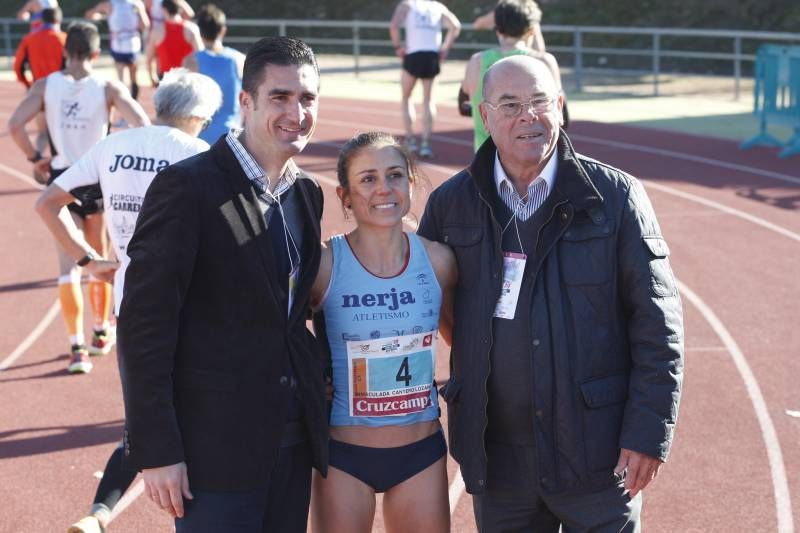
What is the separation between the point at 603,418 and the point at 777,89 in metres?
13.9

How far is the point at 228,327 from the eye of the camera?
331 centimetres

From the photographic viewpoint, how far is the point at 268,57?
3.42 meters

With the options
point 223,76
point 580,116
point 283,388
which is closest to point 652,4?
point 580,116

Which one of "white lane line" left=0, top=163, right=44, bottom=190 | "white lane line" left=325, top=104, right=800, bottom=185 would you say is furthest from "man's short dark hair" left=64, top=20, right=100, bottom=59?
"white lane line" left=325, top=104, right=800, bottom=185

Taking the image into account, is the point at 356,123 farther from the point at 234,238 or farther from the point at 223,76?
the point at 234,238

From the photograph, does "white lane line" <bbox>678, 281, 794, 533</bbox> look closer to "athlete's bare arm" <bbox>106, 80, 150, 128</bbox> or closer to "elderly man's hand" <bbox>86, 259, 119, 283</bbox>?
"elderly man's hand" <bbox>86, 259, 119, 283</bbox>

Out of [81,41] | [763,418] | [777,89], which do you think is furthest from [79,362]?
[777,89]

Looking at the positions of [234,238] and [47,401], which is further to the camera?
[47,401]

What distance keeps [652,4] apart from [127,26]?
18.6m

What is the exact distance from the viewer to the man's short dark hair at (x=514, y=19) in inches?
319

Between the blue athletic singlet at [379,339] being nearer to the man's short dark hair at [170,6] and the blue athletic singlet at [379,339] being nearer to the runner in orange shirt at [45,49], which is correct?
the man's short dark hair at [170,6]

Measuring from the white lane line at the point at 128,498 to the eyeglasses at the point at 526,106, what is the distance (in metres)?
3.07

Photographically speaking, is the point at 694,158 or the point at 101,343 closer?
→ the point at 101,343

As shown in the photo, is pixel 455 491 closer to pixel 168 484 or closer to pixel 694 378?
pixel 694 378
